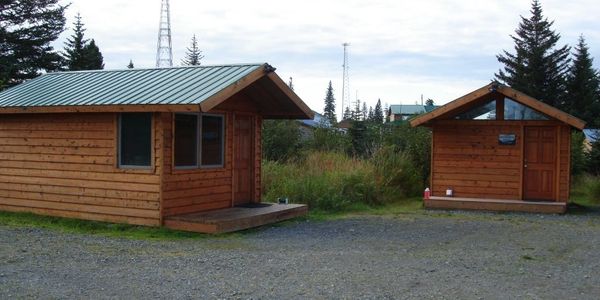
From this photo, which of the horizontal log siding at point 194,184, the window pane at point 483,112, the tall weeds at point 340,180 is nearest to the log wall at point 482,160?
the window pane at point 483,112

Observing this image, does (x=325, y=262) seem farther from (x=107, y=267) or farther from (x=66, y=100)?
(x=66, y=100)

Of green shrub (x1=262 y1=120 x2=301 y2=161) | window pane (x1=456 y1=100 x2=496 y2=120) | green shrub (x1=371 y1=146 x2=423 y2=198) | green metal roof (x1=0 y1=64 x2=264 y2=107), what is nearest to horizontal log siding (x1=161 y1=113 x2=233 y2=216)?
green metal roof (x1=0 y1=64 x2=264 y2=107)

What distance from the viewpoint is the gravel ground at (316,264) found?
246 inches

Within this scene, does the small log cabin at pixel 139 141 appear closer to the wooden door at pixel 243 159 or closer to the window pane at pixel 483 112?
the wooden door at pixel 243 159

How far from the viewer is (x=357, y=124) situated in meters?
24.7

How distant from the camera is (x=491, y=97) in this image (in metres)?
14.7

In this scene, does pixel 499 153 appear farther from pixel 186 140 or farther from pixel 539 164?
pixel 186 140

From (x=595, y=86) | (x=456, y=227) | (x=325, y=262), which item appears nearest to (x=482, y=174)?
(x=456, y=227)

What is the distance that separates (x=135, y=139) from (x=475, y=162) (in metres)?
8.27

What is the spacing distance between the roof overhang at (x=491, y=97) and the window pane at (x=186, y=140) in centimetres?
619

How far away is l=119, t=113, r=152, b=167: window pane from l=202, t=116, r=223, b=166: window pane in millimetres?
1155

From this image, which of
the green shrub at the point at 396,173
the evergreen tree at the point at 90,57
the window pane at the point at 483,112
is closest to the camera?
the window pane at the point at 483,112

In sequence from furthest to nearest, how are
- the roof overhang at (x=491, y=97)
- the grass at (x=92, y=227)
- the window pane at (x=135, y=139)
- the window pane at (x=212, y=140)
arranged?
the roof overhang at (x=491, y=97), the window pane at (x=212, y=140), the window pane at (x=135, y=139), the grass at (x=92, y=227)

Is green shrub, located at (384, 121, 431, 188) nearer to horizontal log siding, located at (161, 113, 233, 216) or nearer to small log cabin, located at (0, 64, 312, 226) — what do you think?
small log cabin, located at (0, 64, 312, 226)
